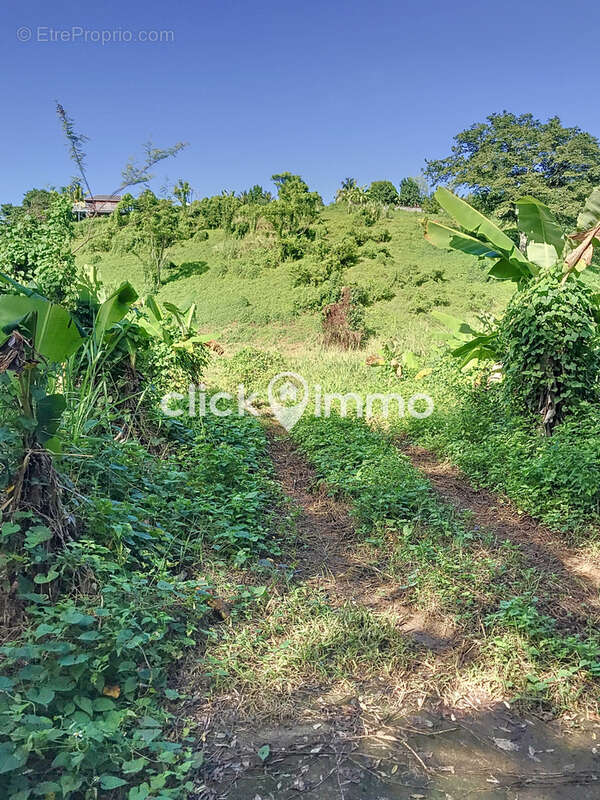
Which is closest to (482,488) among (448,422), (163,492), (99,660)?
(448,422)

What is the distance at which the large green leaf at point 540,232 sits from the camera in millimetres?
6004

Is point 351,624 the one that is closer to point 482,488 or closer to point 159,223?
point 482,488

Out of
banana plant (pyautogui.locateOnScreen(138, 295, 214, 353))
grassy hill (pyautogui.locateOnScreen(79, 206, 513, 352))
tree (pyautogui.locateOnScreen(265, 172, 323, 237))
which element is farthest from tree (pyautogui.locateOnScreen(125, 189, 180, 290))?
banana plant (pyautogui.locateOnScreen(138, 295, 214, 353))

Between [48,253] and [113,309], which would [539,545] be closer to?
[113,309]

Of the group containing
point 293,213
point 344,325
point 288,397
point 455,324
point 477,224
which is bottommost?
point 288,397

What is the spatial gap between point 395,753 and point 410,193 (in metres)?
38.8

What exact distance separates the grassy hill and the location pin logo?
316 centimetres

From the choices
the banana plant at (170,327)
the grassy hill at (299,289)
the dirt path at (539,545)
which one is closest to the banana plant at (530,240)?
the dirt path at (539,545)

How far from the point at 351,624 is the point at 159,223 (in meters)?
19.8

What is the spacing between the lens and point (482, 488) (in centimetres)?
511

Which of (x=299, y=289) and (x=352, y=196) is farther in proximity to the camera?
(x=352, y=196)

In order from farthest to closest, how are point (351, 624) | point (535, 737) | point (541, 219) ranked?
point (541, 219), point (351, 624), point (535, 737)

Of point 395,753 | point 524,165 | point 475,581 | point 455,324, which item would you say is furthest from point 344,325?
point 524,165

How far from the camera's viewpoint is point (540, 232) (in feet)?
20.2
